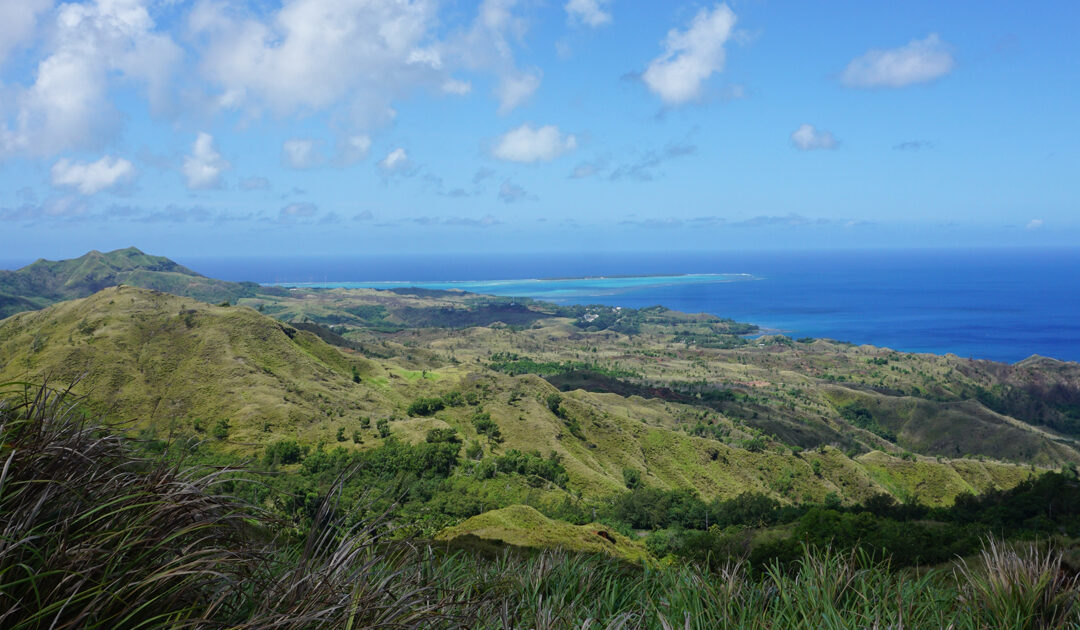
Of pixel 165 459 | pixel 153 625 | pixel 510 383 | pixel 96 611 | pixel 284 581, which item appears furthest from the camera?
pixel 510 383

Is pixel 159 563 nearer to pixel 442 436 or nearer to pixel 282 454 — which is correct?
pixel 282 454

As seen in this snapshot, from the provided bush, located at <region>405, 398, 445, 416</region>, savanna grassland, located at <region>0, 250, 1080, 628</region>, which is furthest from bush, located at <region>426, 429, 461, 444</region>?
bush, located at <region>405, 398, 445, 416</region>

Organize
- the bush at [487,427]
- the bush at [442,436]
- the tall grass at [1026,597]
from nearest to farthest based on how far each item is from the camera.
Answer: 1. the tall grass at [1026,597]
2. the bush at [442,436]
3. the bush at [487,427]

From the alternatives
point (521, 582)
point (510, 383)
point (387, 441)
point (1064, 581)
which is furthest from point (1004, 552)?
point (510, 383)

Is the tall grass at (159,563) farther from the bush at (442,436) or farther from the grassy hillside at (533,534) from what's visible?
the bush at (442,436)

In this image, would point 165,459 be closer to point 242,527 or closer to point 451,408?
point 242,527

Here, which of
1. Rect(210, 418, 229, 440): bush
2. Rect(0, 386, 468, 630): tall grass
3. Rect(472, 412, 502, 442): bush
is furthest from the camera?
Rect(472, 412, 502, 442): bush

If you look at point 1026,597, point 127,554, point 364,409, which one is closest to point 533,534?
point 1026,597

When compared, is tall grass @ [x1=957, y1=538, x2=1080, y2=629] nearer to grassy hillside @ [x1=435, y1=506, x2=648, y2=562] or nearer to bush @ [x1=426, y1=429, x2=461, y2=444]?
grassy hillside @ [x1=435, y1=506, x2=648, y2=562]

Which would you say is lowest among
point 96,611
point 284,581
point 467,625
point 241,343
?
point 241,343

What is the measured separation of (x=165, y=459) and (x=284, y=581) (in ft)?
4.04

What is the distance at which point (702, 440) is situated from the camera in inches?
2635

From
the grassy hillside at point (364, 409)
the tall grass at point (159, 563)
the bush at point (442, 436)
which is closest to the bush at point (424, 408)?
the grassy hillside at point (364, 409)

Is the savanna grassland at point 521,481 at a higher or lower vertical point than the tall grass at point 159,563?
lower
